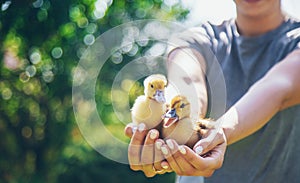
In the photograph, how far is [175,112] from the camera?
79 cm

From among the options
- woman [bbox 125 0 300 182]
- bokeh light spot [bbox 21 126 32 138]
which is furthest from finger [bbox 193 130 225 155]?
bokeh light spot [bbox 21 126 32 138]

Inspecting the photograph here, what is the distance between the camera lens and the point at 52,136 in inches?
134

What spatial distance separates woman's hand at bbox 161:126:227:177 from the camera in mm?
818

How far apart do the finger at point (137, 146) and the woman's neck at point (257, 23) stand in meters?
0.38

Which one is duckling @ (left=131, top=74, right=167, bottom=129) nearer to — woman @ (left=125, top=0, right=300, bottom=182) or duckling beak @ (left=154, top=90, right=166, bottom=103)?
duckling beak @ (left=154, top=90, right=166, bottom=103)

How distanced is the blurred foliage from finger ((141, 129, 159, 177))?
2.18m

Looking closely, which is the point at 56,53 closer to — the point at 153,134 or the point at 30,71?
the point at 30,71

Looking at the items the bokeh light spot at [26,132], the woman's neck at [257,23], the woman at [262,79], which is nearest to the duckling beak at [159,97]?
the woman at [262,79]

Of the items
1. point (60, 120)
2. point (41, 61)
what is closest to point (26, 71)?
point (41, 61)

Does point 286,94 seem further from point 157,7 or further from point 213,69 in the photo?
point 157,7

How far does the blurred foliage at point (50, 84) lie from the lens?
3207mm

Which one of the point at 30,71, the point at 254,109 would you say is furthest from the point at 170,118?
the point at 30,71

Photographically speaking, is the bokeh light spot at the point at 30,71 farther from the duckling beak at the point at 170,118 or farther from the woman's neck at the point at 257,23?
the duckling beak at the point at 170,118

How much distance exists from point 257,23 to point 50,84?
7.30 ft
